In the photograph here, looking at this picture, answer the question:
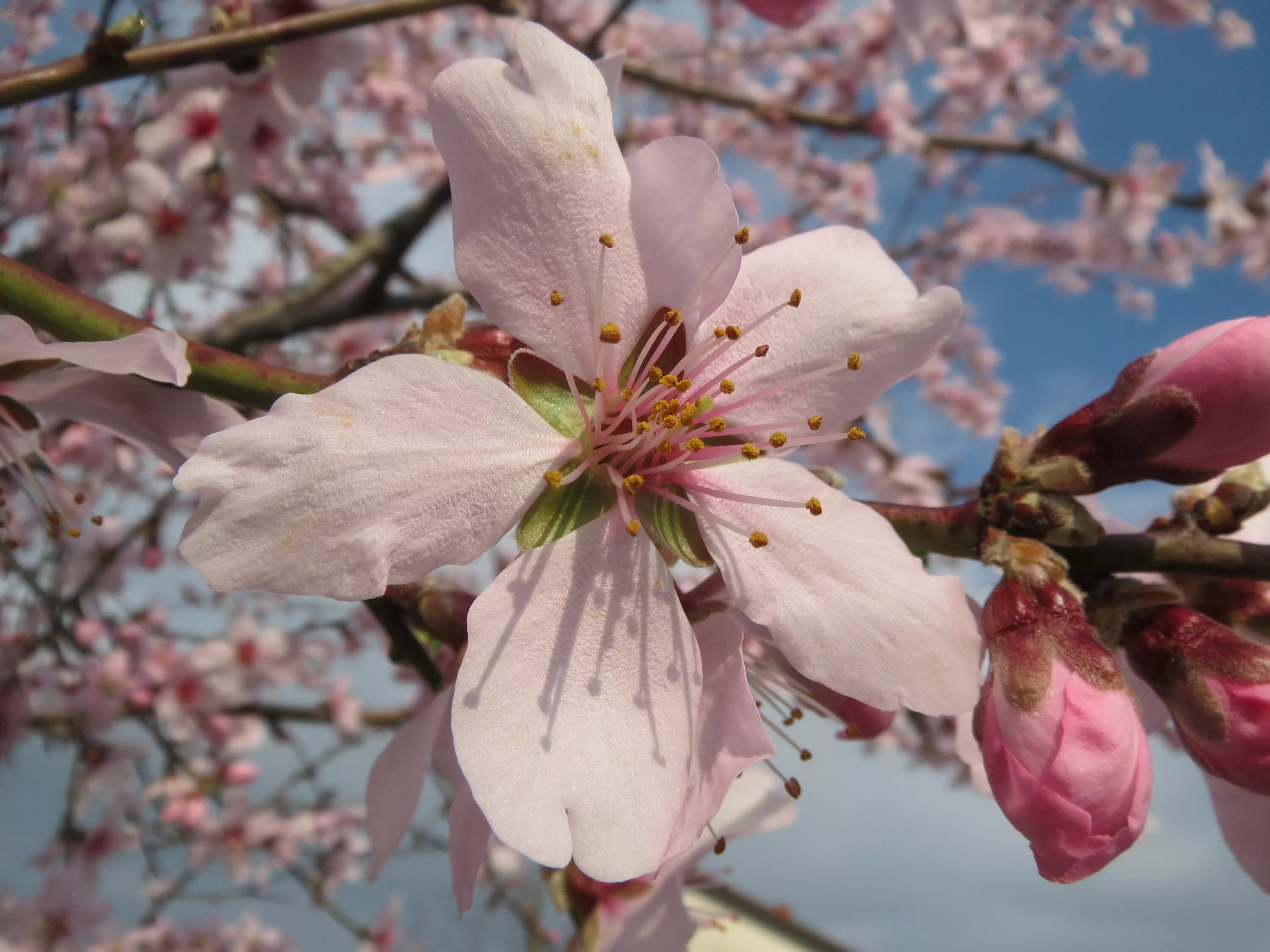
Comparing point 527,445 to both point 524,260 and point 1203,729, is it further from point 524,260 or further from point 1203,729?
point 1203,729

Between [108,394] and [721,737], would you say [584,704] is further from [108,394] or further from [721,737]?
[108,394]

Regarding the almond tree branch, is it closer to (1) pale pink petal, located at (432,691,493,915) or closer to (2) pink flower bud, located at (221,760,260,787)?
(1) pale pink petal, located at (432,691,493,915)

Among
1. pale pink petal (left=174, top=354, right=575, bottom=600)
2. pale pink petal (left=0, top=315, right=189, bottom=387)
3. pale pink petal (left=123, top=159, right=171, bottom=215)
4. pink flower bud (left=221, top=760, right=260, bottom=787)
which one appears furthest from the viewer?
pink flower bud (left=221, top=760, right=260, bottom=787)

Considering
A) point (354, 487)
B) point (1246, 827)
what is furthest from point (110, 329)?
point (1246, 827)

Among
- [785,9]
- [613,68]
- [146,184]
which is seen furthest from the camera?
[146,184]

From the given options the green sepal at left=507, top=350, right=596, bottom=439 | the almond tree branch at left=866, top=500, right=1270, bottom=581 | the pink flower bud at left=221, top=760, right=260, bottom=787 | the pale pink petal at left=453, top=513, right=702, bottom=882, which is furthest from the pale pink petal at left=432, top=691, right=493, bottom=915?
the pink flower bud at left=221, top=760, right=260, bottom=787

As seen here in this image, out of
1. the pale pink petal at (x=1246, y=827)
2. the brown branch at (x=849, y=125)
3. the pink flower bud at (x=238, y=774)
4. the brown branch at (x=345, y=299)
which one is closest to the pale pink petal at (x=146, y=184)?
the brown branch at (x=345, y=299)

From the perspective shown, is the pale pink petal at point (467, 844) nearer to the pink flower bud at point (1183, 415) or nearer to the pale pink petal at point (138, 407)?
the pale pink petal at point (138, 407)
